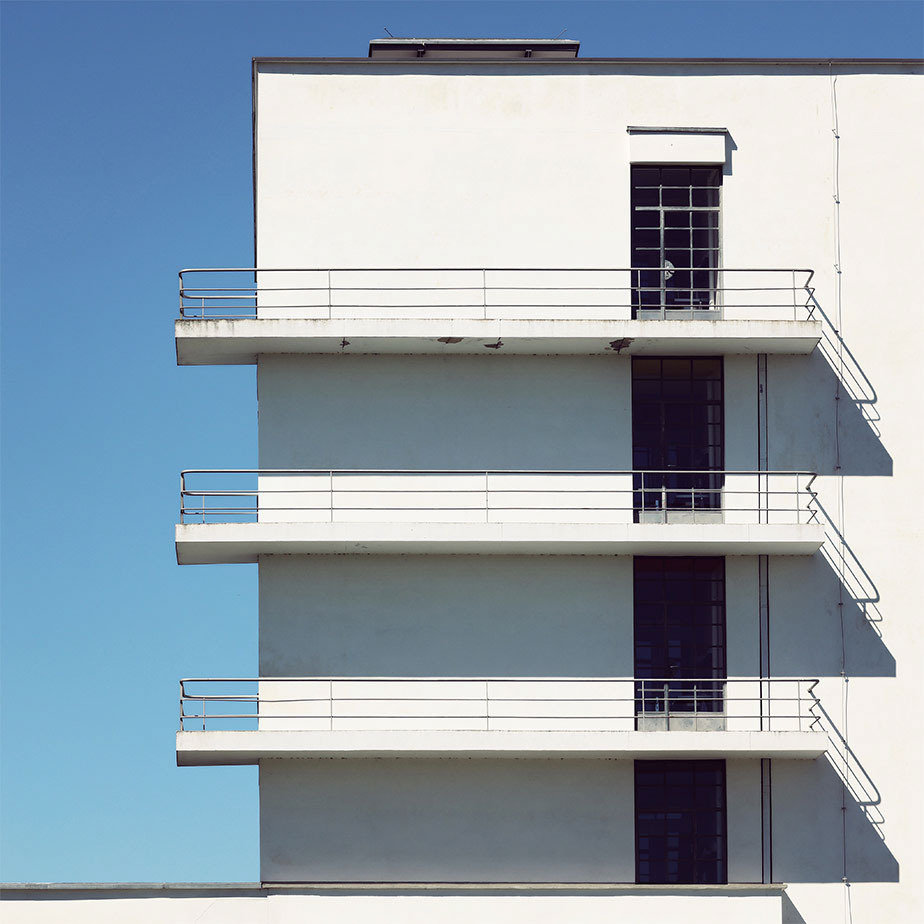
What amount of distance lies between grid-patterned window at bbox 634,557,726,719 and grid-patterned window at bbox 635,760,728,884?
108 cm

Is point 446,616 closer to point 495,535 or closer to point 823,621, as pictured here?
point 495,535

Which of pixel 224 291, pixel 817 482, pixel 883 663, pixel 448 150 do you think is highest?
pixel 448 150

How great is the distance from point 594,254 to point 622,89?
2.99m

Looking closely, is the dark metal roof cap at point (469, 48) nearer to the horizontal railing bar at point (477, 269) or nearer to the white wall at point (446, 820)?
the horizontal railing bar at point (477, 269)

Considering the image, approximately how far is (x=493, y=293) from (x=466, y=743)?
7.72 m

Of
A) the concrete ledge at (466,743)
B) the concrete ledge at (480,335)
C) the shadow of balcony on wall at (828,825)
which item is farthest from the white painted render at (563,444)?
the concrete ledge at (466,743)

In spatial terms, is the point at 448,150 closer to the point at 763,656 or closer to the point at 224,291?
the point at 224,291

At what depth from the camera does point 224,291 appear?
3033cm

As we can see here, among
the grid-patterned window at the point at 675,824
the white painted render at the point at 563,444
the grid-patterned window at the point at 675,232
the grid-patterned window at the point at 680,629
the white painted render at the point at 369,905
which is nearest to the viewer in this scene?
the white painted render at the point at 369,905

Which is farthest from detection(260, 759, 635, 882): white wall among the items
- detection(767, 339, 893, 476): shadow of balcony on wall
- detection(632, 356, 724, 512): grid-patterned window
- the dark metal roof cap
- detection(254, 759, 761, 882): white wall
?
the dark metal roof cap

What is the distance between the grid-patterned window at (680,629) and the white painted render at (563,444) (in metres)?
0.40

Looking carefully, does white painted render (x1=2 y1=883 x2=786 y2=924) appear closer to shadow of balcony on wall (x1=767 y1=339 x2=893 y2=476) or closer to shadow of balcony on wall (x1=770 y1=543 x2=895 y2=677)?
shadow of balcony on wall (x1=770 y1=543 x2=895 y2=677)

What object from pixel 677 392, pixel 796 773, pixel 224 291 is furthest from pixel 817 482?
pixel 224 291

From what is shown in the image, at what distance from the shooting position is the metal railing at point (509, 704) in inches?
1165
